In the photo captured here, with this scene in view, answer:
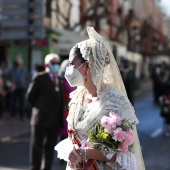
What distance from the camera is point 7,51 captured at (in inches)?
1089

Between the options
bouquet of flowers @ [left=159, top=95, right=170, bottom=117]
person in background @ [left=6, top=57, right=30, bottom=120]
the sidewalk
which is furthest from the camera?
person in background @ [left=6, top=57, right=30, bottom=120]

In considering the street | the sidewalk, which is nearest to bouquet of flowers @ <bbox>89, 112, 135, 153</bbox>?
the street

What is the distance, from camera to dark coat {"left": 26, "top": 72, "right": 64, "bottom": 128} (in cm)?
793

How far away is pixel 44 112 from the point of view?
26.1 ft

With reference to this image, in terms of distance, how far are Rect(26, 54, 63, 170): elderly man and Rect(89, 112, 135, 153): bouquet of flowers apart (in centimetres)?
440

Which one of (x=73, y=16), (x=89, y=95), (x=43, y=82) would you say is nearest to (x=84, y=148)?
(x=89, y=95)

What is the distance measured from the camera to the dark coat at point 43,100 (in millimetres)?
7932

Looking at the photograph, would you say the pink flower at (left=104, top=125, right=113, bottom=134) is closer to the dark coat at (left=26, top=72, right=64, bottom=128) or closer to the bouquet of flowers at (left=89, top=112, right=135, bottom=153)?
the bouquet of flowers at (left=89, top=112, right=135, bottom=153)

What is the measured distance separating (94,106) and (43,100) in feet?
14.5

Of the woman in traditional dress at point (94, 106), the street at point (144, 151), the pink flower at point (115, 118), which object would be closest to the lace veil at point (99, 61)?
the woman in traditional dress at point (94, 106)

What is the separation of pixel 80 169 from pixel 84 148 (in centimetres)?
18

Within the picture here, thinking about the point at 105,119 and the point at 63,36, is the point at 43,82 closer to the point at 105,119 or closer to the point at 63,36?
the point at 105,119

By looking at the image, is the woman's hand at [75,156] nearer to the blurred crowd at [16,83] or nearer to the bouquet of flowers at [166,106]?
the bouquet of flowers at [166,106]

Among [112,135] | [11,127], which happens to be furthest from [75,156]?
[11,127]
